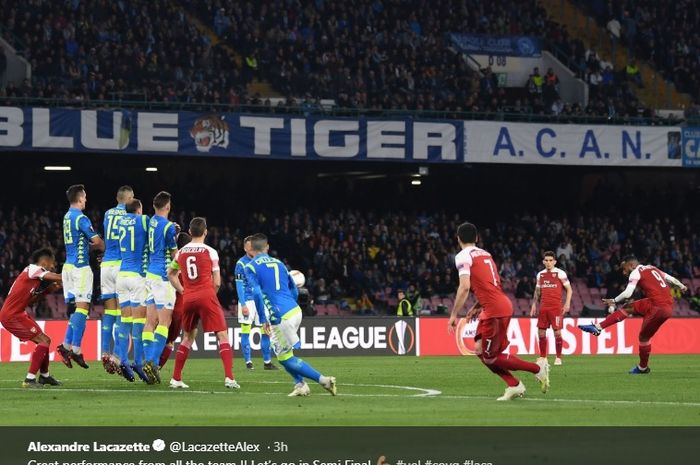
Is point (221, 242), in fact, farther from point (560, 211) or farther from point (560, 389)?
point (560, 389)

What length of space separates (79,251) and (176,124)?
70.0 ft

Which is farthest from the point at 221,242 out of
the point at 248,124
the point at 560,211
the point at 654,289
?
the point at 654,289

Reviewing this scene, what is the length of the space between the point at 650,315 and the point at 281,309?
32.1ft

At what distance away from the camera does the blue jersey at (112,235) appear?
19125 millimetres

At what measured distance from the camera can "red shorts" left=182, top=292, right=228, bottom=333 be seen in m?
18.2

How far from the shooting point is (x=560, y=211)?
50.1 metres

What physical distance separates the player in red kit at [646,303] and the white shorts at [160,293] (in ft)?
26.4

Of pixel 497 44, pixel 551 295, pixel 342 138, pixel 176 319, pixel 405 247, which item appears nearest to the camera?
pixel 176 319

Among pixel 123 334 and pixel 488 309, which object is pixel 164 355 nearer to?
pixel 123 334

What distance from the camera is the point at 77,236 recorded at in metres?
18.9

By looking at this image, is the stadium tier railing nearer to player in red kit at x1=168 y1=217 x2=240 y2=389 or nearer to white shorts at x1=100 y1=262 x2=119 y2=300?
white shorts at x1=100 y1=262 x2=119 y2=300

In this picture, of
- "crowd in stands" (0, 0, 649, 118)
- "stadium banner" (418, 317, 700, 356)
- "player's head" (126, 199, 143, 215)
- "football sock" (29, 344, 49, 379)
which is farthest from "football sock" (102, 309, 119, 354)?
"crowd in stands" (0, 0, 649, 118)

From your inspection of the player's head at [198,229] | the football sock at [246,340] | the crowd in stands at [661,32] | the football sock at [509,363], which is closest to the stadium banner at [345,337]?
the football sock at [246,340]

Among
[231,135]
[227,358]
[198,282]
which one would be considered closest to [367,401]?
[227,358]
